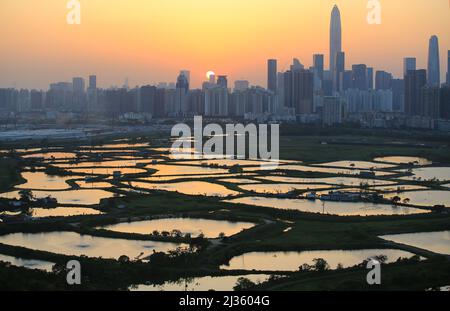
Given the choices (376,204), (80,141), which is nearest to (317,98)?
(80,141)

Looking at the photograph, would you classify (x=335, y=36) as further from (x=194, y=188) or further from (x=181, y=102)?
(x=194, y=188)

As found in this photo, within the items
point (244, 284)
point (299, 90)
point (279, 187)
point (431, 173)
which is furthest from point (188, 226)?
point (299, 90)

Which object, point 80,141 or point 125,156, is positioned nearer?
point 125,156

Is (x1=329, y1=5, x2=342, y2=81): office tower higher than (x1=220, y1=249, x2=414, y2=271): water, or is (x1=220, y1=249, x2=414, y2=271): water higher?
(x1=329, y1=5, x2=342, y2=81): office tower

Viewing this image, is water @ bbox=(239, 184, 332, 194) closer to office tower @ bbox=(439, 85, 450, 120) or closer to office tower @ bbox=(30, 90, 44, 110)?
office tower @ bbox=(439, 85, 450, 120)

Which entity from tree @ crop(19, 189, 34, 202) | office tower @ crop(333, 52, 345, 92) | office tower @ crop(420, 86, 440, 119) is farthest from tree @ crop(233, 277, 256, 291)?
office tower @ crop(333, 52, 345, 92)
